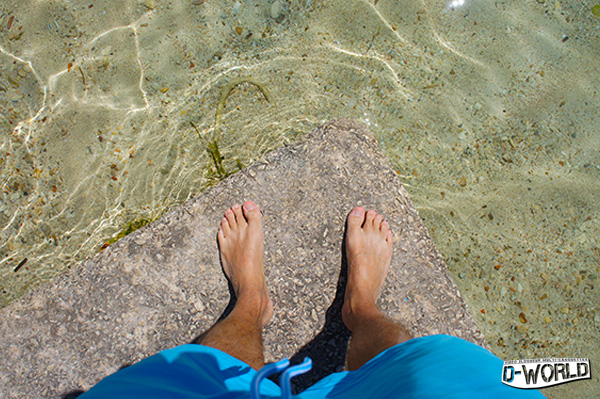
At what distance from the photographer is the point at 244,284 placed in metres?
2.02

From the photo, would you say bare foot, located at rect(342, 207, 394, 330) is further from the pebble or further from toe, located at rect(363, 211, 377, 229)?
the pebble

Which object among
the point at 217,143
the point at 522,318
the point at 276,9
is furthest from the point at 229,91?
the point at 522,318

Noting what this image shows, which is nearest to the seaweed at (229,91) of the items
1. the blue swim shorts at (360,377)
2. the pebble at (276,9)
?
the pebble at (276,9)

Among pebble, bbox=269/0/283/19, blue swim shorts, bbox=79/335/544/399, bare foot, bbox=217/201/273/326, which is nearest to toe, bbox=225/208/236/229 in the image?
bare foot, bbox=217/201/273/326

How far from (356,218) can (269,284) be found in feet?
2.08

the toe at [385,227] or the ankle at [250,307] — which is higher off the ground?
the toe at [385,227]

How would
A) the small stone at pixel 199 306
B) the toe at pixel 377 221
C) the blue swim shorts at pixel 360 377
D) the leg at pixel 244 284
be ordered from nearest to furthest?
1. the blue swim shorts at pixel 360 377
2. the leg at pixel 244 284
3. the small stone at pixel 199 306
4. the toe at pixel 377 221

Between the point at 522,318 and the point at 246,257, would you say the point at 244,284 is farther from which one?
the point at 522,318

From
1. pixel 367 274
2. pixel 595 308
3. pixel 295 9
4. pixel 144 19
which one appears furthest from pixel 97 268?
pixel 595 308

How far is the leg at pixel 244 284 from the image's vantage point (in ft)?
5.93

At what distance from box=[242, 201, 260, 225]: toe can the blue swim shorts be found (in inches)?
31.0

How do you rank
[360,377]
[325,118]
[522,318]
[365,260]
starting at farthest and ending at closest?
[325,118] → [522,318] → [365,260] → [360,377]

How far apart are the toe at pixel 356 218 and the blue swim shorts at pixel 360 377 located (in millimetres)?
769

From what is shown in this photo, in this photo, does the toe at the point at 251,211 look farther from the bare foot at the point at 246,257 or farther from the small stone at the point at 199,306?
the small stone at the point at 199,306
